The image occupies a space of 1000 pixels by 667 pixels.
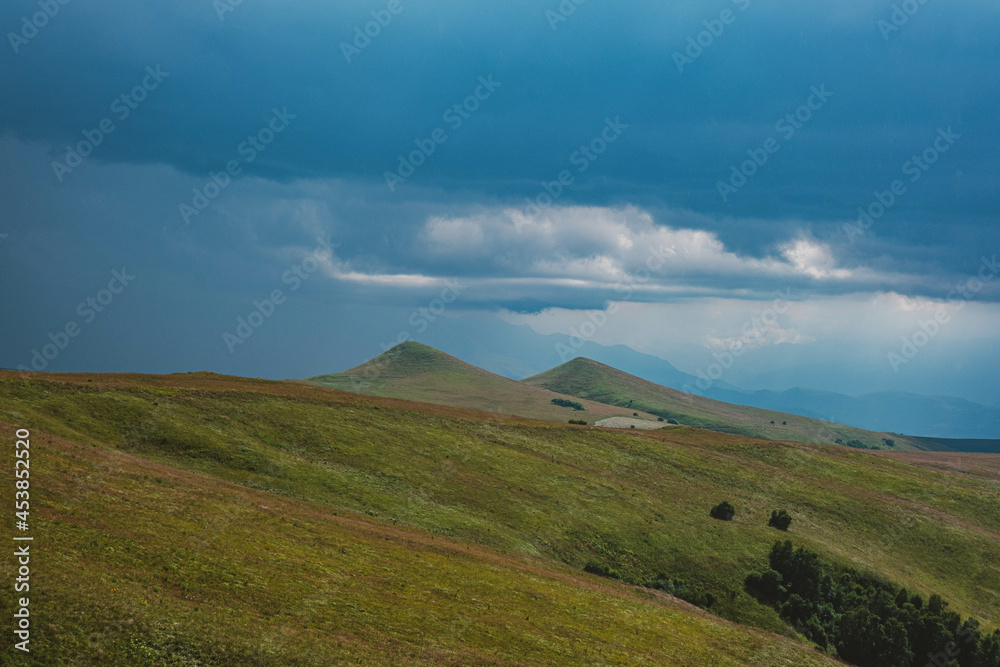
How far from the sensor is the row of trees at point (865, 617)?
56.3 metres

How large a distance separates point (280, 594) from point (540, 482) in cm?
5019

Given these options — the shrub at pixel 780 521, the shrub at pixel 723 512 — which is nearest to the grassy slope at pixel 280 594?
the shrub at pixel 723 512

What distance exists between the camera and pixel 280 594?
102 feet

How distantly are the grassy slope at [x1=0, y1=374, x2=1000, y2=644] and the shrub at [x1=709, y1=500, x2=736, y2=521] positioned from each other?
2.02 metres

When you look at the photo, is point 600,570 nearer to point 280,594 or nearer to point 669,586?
point 669,586

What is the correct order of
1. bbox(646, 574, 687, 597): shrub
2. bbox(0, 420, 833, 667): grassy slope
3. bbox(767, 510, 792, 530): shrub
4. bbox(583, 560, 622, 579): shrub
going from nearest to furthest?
bbox(0, 420, 833, 667): grassy slope, bbox(583, 560, 622, 579): shrub, bbox(646, 574, 687, 597): shrub, bbox(767, 510, 792, 530): shrub

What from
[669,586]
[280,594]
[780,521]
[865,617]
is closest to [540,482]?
[669,586]

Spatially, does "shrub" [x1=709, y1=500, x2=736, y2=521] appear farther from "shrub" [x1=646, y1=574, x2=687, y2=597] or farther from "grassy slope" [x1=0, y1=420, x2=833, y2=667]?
"grassy slope" [x1=0, y1=420, x2=833, y2=667]

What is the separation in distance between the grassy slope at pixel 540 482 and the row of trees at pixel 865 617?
10.1ft

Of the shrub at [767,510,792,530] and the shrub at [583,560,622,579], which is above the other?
the shrub at [767,510,792,530]

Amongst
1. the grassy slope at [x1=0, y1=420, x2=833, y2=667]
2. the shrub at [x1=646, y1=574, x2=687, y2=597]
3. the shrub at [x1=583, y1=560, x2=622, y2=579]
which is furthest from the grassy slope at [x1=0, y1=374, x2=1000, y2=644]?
the grassy slope at [x1=0, y1=420, x2=833, y2=667]

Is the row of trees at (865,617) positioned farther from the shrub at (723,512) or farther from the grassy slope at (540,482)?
the shrub at (723,512)

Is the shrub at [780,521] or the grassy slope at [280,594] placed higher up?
the shrub at [780,521]

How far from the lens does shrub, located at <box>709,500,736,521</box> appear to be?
8069cm
